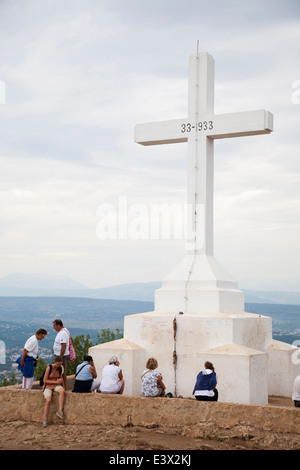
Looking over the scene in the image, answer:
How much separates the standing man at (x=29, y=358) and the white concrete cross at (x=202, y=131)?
4006mm

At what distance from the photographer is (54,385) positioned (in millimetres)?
9938

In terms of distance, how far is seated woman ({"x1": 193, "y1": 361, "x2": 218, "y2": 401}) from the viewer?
31.5ft

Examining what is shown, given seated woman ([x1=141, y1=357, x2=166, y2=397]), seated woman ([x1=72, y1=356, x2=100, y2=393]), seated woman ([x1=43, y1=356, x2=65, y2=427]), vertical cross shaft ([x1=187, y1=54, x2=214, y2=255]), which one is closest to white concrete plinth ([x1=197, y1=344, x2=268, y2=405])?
seated woman ([x1=141, y1=357, x2=166, y2=397])

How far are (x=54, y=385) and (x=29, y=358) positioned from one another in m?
1.03

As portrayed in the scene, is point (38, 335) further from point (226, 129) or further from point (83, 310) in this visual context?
point (83, 310)

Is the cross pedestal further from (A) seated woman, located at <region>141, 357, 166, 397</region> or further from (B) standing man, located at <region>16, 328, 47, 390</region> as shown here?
(B) standing man, located at <region>16, 328, 47, 390</region>

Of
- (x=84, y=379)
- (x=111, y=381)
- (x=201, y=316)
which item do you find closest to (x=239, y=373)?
(x=201, y=316)

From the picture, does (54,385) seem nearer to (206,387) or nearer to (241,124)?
(206,387)

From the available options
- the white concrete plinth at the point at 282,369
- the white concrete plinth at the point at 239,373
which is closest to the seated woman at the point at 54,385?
the white concrete plinth at the point at 239,373

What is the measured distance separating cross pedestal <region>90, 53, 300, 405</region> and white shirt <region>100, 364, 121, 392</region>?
1.17m

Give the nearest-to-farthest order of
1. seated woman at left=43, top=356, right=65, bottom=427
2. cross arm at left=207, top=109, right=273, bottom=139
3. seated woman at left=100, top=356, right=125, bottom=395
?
seated woman at left=43, top=356, right=65, bottom=427 < seated woman at left=100, top=356, right=125, bottom=395 < cross arm at left=207, top=109, right=273, bottom=139

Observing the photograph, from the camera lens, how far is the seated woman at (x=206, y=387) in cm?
960

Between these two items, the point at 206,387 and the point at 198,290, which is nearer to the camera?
the point at 206,387
